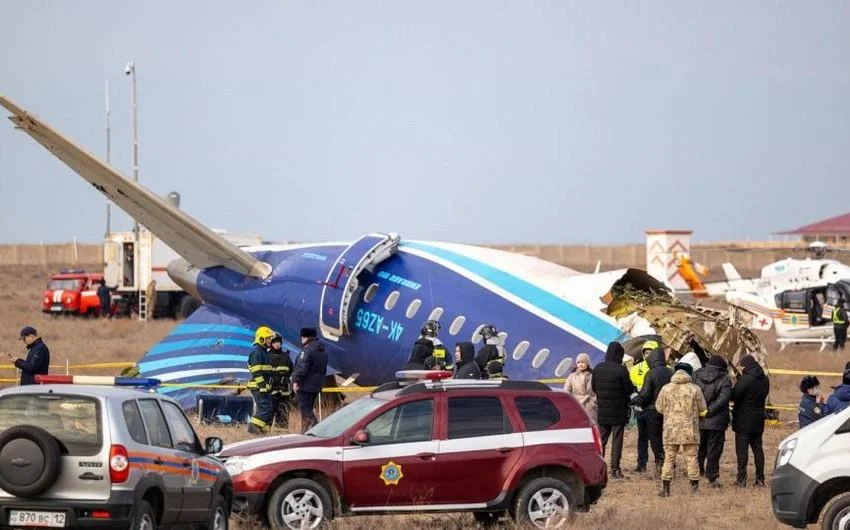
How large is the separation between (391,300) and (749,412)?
7.51 meters

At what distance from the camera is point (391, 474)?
14.8m

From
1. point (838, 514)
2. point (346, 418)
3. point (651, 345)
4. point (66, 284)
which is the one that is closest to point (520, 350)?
point (651, 345)

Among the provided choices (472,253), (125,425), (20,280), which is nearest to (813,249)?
(472,253)

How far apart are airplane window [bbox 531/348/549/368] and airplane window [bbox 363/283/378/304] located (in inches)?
139

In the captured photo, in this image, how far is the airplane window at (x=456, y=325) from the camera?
23719 mm

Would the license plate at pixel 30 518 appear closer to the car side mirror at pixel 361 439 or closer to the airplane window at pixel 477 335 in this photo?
the car side mirror at pixel 361 439

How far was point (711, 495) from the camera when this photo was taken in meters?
18.3

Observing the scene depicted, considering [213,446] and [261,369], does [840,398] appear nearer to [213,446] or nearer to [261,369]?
[213,446]

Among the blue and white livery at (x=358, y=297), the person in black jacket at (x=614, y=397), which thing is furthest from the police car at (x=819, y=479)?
the blue and white livery at (x=358, y=297)

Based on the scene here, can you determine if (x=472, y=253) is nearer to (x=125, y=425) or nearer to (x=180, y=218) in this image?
(x=180, y=218)

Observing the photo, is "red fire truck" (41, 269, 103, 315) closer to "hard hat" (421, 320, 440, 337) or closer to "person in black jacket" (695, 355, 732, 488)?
"hard hat" (421, 320, 440, 337)

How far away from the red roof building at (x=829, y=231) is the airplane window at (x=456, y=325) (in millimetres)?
93896

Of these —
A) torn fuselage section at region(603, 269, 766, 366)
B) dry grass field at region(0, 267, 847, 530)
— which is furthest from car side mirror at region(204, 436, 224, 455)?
torn fuselage section at region(603, 269, 766, 366)

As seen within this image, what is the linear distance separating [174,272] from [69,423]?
57.1 ft
